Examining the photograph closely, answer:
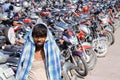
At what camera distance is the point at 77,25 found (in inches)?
320

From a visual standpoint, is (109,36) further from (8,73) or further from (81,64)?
(8,73)

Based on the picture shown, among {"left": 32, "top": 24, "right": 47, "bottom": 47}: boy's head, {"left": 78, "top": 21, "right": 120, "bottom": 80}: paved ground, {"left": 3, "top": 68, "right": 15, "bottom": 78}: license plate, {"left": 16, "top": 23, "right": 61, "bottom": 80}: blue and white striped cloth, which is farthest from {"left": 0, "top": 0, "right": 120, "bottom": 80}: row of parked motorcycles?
{"left": 32, "top": 24, "right": 47, "bottom": 47}: boy's head

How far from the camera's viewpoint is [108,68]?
7.42 metres

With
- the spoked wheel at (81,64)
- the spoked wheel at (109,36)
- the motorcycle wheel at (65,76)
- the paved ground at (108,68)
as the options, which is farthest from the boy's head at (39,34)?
the spoked wheel at (109,36)

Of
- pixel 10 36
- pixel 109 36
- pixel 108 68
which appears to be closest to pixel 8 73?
pixel 10 36

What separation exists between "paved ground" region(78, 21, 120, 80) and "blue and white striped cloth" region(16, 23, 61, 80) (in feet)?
12.2

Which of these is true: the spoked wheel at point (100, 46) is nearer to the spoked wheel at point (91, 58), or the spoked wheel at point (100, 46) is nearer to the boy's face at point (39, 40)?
the spoked wheel at point (91, 58)

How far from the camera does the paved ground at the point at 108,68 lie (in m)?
6.74

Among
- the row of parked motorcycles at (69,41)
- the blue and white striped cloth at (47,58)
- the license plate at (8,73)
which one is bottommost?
the row of parked motorcycles at (69,41)

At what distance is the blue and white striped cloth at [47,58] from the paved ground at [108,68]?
3704 mm

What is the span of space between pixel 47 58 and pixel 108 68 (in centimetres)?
465

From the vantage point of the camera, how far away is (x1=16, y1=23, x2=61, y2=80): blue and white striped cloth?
2.90 meters

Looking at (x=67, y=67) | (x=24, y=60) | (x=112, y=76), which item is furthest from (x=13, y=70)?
(x=112, y=76)

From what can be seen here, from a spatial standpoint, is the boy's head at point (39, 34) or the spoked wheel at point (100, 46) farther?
the spoked wheel at point (100, 46)
